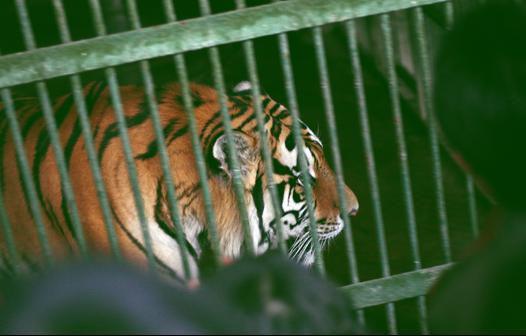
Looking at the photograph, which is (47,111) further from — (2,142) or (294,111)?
(2,142)

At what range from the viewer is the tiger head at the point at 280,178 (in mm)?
2965

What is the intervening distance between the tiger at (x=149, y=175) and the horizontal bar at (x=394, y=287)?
48 centimetres

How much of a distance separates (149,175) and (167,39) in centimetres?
75

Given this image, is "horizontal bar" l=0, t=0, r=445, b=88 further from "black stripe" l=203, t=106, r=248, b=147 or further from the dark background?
"black stripe" l=203, t=106, r=248, b=147

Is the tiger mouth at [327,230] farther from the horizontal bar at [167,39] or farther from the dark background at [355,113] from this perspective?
the horizontal bar at [167,39]

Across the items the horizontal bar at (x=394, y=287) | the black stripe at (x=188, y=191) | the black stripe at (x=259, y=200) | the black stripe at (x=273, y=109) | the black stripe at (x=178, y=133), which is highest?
the black stripe at (x=273, y=109)

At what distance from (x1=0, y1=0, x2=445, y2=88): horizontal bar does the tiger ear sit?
0.75 meters

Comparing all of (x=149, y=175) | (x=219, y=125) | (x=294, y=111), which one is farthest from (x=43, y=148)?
(x=294, y=111)

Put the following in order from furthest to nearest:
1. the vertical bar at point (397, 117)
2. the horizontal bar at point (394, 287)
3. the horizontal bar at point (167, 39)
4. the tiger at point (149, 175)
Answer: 1. the tiger at point (149, 175)
2. the horizontal bar at point (394, 287)
3. the vertical bar at point (397, 117)
4. the horizontal bar at point (167, 39)

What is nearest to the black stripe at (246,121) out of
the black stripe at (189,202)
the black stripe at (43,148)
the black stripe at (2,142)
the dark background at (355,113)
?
the black stripe at (189,202)

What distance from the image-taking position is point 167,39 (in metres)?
2.12

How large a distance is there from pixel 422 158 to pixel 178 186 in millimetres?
2704

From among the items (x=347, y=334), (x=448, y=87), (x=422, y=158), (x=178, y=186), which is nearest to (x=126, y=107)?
(x=178, y=186)

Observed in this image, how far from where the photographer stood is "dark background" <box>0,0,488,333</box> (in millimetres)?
3943
